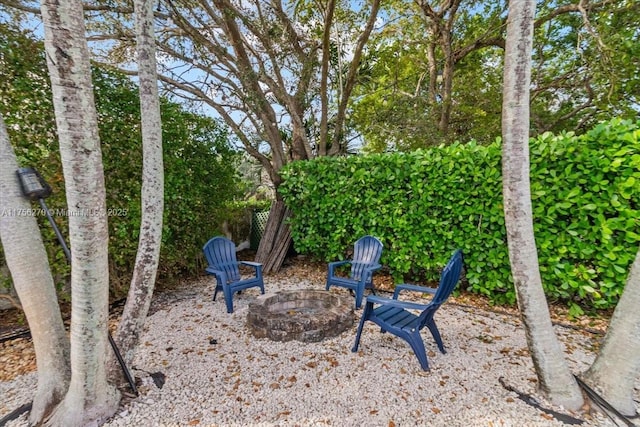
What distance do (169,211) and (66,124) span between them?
2.55 m

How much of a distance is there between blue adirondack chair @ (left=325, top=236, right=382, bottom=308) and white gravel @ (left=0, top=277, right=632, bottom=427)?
646 mm

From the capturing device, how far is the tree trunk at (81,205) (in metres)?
1.39

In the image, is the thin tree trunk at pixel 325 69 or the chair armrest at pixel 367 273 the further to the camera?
the thin tree trunk at pixel 325 69

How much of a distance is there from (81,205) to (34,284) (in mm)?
657

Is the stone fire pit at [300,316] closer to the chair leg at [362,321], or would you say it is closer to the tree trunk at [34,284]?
the chair leg at [362,321]

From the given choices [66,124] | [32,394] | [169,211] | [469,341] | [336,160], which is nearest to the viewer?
[66,124]

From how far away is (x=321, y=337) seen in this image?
2629 mm

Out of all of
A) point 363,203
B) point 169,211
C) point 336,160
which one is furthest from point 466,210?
point 169,211

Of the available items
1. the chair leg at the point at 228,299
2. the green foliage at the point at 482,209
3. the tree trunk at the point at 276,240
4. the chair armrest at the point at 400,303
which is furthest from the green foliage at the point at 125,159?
the chair armrest at the point at 400,303

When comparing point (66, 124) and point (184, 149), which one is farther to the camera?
point (184, 149)

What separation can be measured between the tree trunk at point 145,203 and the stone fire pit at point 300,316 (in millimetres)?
1067

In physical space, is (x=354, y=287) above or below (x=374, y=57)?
below

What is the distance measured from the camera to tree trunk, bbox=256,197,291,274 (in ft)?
16.8

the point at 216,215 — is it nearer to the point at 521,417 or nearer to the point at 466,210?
the point at 466,210
